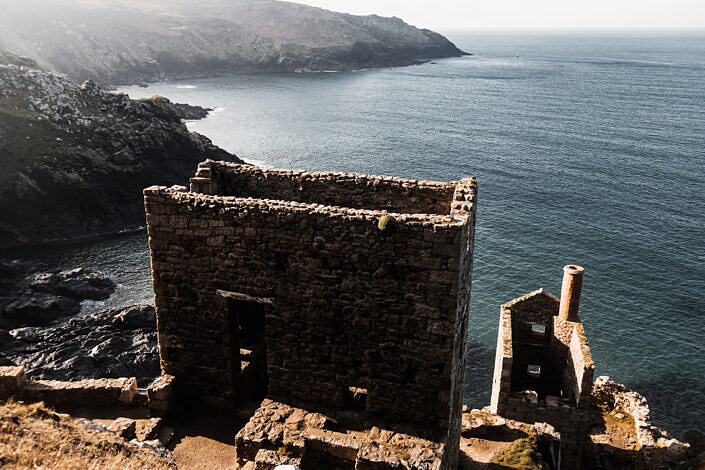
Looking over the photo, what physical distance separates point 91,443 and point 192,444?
9.61 feet

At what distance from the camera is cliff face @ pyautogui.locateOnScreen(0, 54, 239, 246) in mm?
55938

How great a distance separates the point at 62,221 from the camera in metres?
57.2

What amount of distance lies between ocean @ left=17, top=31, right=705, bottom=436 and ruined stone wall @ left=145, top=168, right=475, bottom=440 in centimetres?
2832

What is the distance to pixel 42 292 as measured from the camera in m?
44.9

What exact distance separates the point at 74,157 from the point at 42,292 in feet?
67.7

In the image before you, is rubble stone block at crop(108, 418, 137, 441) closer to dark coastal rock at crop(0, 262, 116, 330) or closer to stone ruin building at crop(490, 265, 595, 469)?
stone ruin building at crop(490, 265, 595, 469)

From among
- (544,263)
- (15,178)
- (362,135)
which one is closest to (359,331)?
(544,263)

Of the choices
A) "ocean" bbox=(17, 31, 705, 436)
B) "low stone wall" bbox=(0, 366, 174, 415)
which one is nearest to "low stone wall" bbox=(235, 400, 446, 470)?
"low stone wall" bbox=(0, 366, 174, 415)

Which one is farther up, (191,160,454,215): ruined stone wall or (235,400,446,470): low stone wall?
(191,160,454,215): ruined stone wall

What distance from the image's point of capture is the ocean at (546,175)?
4466 centimetres

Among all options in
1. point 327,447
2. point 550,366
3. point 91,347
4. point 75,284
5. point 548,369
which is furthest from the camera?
point 75,284

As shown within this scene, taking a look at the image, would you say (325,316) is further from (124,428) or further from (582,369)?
(582,369)

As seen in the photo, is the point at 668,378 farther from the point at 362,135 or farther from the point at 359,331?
the point at 362,135

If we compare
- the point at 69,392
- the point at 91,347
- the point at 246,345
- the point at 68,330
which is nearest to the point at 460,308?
the point at 246,345
